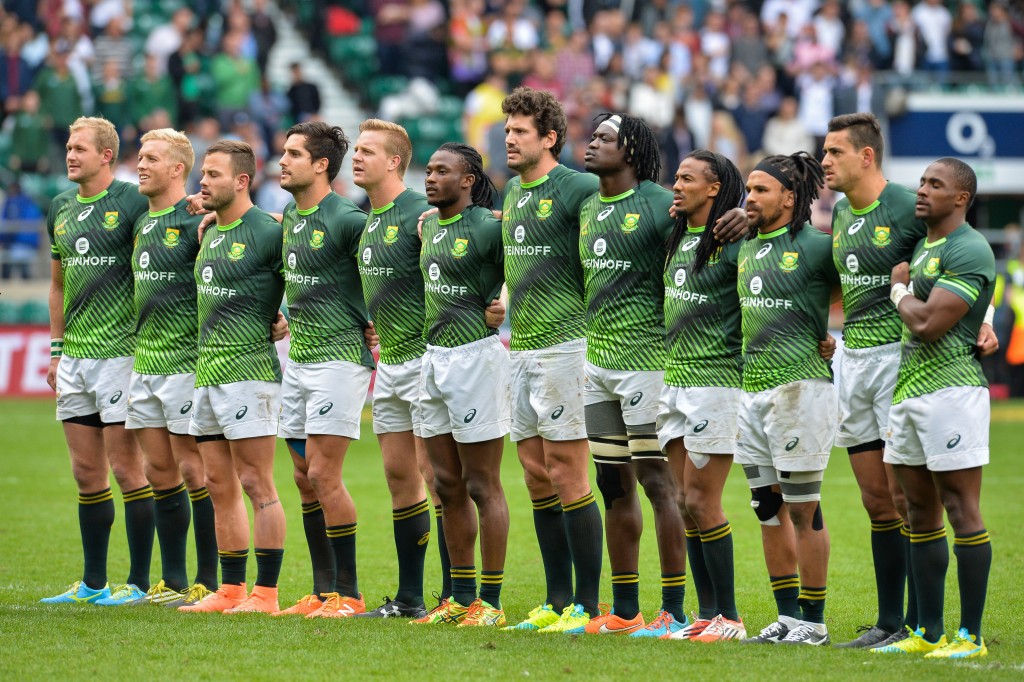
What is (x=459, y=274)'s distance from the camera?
8.92 m

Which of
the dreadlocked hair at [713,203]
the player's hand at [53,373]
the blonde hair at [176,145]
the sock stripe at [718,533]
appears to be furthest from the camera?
the player's hand at [53,373]

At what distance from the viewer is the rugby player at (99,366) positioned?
998 cm

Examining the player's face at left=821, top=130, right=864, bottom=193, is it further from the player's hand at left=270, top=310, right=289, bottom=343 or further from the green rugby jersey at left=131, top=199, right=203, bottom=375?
the green rugby jersey at left=131, top=199, right=203, bottom=375

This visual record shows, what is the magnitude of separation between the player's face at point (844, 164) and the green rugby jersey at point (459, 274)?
2017 millimetres

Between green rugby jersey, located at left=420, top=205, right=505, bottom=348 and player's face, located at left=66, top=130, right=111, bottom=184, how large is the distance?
2.63 metres

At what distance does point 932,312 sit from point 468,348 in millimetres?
2743

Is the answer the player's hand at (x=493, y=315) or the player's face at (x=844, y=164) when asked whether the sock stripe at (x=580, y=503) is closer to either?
the player's hand at (x=493, y=315)

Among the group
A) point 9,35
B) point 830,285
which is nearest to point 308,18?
point 9,35

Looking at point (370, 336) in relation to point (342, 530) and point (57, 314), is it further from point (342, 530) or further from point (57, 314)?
point (57, 314)

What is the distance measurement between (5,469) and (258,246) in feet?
26.9

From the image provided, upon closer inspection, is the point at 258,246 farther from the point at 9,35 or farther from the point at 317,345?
the point at 9,35

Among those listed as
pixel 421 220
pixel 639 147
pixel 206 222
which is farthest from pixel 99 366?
pixel 639 147

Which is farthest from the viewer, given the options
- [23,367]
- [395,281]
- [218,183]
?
[23,367]

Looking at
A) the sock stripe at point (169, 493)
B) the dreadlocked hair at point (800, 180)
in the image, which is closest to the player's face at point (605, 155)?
the dreadlocked hair at point (800, 180)
